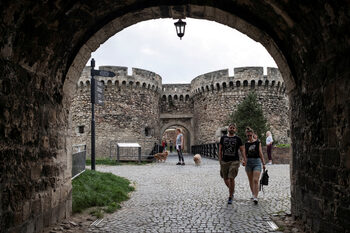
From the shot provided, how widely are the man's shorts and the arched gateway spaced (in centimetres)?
113

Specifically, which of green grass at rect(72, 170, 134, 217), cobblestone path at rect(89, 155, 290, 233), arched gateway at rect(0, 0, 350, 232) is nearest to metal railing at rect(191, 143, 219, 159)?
cobblestone path at rect(89, 155, 290, 233)

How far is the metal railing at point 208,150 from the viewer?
16.7 metres

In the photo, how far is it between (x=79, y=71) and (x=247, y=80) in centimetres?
1898

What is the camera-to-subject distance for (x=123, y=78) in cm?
2117

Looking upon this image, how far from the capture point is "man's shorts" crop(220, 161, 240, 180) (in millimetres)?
5254

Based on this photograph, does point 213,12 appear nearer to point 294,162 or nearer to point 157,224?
point 294,162

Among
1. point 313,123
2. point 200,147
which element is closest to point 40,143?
point 313,123

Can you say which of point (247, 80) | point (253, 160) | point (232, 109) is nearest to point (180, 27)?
point (253, 160)

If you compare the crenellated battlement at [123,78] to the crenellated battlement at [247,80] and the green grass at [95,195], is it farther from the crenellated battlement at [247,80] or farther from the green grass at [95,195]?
the green grass at [95,195]

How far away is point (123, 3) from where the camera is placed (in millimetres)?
3875

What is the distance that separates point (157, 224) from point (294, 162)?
78.4 inches

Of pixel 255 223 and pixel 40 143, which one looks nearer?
pixel 40 143

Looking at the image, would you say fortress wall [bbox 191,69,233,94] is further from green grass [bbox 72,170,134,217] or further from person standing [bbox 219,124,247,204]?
person standing [bbox 219,124,247,204]

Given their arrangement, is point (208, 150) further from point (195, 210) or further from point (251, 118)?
point (195, 210)
